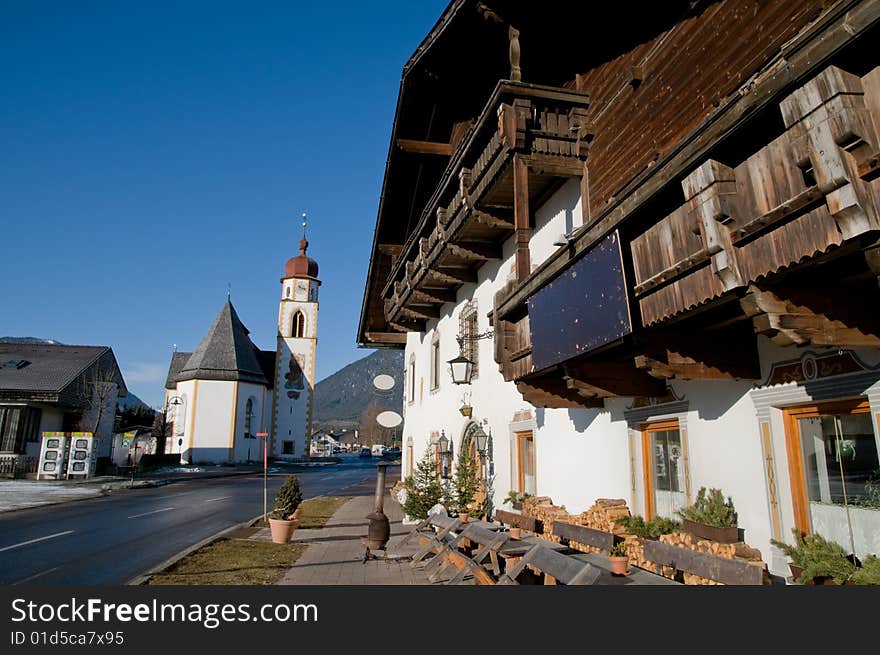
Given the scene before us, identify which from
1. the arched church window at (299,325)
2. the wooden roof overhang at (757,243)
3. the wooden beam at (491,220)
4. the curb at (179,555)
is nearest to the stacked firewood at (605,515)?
the wooden roof overhang at (757,243)

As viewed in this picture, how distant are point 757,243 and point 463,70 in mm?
11098

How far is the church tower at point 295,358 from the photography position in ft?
214

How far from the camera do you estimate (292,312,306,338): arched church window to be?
227ft

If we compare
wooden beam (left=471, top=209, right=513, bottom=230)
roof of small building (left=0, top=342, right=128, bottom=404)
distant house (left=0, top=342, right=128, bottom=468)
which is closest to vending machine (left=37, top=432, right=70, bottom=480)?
distant house (left=0, top=342, right=128, bottom=468)

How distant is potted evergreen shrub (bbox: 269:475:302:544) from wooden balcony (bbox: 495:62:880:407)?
7.23 metres

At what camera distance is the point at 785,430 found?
17.5 feet

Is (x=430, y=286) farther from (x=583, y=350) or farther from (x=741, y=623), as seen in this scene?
(x=741, y=623)

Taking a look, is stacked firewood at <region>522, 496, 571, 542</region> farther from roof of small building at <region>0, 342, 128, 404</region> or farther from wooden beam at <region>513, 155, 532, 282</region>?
roof of small building at <region>0, 342, 128, 404</region>

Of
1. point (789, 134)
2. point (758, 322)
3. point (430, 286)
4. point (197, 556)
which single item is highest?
point (430, 286)

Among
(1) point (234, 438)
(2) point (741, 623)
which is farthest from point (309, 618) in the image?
(1) point (234, 438)

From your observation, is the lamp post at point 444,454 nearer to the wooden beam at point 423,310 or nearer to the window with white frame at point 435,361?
the window with white frame at point 435,361

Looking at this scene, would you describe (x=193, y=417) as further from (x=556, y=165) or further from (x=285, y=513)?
(x=556, y=165)

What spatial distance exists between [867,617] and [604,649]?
1678mm

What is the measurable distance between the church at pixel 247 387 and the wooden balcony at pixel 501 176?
46.8m
